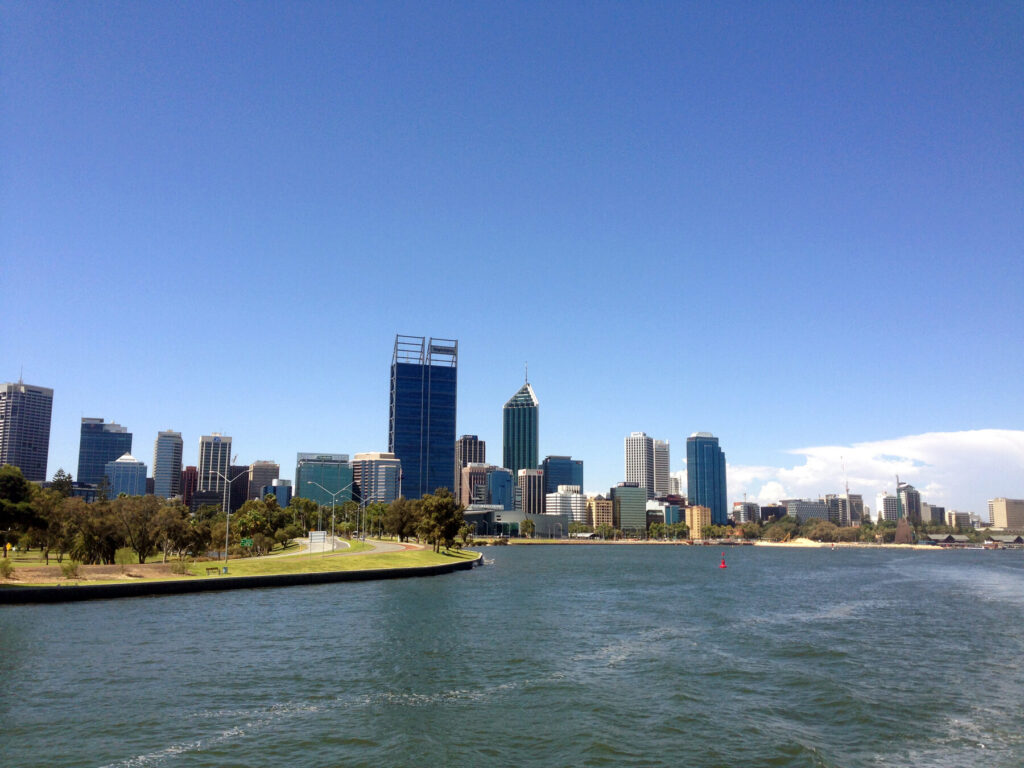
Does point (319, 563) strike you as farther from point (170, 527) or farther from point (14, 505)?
point (14, 505)

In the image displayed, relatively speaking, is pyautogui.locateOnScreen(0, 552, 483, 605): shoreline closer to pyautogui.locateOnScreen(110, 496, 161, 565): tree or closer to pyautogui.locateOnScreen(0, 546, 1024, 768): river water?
pyautogui.locateOnScreen(0, 546, 1024, 768): river water

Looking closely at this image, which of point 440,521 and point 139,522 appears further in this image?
point 440,521

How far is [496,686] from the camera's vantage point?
134 ft

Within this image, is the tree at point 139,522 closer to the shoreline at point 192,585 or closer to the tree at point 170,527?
the tree at point 170,527

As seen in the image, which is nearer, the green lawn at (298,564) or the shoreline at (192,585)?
the shoreline at (192,585)

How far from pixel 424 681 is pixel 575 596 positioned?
170 ft

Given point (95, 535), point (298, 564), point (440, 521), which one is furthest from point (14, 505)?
point (440, 521)

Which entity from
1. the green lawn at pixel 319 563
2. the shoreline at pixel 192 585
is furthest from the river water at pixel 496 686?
the green lawn at pixel 319 563

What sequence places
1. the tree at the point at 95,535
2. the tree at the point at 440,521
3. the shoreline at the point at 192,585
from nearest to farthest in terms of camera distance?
the shoreline at the point at 192,585 → the tree at the point at 95,535 → the tree at the point at 440,521

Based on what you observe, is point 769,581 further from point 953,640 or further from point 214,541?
point 214,541

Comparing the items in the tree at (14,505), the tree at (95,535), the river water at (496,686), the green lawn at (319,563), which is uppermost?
the tree at (14,505)

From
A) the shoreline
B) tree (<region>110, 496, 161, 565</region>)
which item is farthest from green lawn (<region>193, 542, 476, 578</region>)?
tree (<region>110, 496, 161, 565</region>)

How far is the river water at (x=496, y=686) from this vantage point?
30.1 metres

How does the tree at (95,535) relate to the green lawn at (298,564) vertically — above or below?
above
